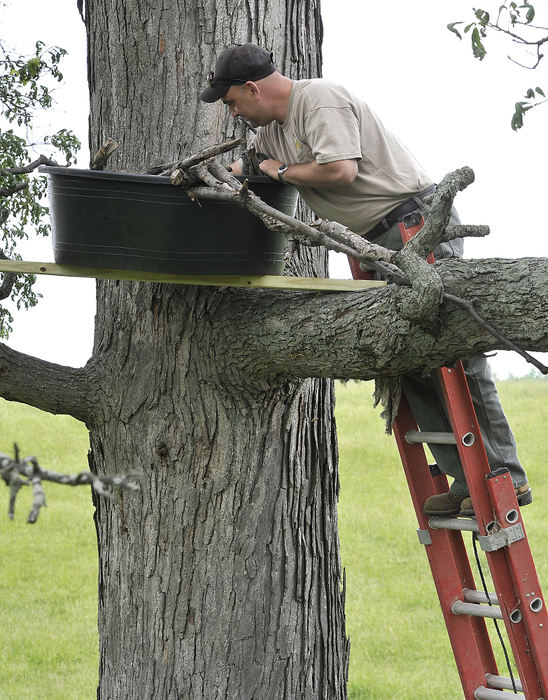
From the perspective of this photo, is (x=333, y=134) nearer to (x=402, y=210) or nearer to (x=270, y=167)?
(x=270, y=167)

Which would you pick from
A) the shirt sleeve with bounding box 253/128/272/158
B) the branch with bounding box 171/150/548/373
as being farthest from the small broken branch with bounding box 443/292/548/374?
the shirt sleeve with bounding box 253/128/272/158

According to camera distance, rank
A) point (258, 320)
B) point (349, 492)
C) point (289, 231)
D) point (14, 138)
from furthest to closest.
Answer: point (349, 492) → point (14, 138) → point (258, 320) → point (289, 231)

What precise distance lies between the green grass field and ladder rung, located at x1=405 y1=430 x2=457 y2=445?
1.46m

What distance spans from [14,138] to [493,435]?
240 cm

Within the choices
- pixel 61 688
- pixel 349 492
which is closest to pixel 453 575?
pixel 61 688

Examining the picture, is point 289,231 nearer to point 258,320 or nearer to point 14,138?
point 258,320

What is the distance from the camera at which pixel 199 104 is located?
2789mm

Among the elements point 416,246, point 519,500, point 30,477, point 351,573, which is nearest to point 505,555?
point 519,500

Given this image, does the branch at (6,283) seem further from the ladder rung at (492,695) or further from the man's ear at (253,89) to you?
the ladder rung at (492,695)

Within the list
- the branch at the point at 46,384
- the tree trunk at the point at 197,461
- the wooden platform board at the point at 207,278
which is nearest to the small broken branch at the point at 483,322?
the wooden platform board at the point at 207,278

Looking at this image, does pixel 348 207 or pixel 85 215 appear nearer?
pixel 85 215

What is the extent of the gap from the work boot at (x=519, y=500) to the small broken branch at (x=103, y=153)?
144cm

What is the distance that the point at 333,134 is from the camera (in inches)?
92.5

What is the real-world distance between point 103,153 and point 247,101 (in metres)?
0.44
